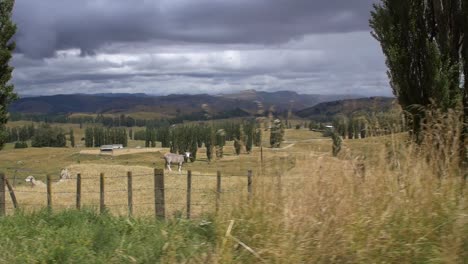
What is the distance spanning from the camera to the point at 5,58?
21062mm

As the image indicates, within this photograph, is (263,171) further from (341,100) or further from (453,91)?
(453,91)

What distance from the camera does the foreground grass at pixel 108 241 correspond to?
4304 millimetres

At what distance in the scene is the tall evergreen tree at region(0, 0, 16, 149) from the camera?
69.3ft

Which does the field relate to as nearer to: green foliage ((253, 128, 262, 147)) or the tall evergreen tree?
green foliage ((253, 128, 262, 147))

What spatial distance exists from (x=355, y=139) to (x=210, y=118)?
1.83 meters

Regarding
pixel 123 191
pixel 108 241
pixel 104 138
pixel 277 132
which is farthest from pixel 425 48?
pixel 104 138

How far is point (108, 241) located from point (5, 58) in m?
18.6

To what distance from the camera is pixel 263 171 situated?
529 cm

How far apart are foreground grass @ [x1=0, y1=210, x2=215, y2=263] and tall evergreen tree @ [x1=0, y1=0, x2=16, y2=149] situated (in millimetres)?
16968

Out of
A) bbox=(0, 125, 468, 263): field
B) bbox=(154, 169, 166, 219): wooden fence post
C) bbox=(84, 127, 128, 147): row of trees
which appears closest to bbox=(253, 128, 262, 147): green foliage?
bbox=(0, 125, 468, 263): field

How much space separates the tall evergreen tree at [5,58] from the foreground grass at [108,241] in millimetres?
16968

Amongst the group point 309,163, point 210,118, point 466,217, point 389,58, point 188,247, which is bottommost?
point 188,247

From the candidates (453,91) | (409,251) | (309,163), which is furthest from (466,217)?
(453,91)

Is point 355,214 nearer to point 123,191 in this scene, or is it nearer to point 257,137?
point 257,137
